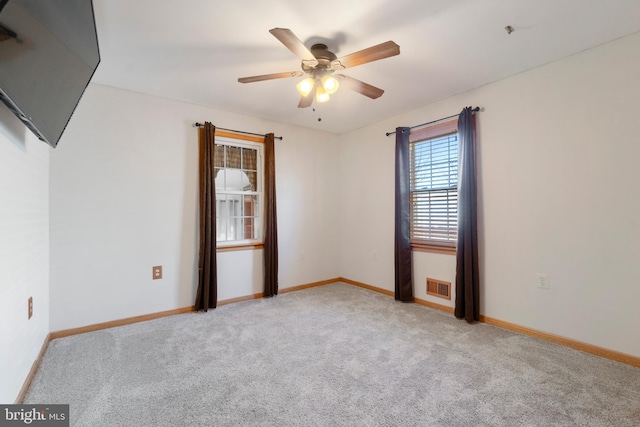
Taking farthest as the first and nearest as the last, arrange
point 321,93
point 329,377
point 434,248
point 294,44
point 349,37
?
1. point 434,248
2. point 321,93
3. point 349,37
4. point 329,377
5. point 294,44

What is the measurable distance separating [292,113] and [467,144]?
6.96ft

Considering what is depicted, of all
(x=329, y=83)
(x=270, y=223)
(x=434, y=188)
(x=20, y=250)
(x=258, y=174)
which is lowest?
(x=20, y=250)

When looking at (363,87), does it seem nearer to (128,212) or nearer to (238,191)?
(238,191)

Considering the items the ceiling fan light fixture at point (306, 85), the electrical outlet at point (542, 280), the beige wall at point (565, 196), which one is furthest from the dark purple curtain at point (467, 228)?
the ceiling fan light fixture at point (306, 85)

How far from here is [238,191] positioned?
381 centimetres

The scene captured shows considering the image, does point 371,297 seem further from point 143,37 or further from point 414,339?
point 143,37

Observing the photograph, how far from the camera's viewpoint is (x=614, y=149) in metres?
2.19

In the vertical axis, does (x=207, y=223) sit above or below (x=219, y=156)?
below

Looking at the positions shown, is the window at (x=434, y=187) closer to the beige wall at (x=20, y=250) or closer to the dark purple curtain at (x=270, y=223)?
the dark purple curtain at (x=270, y=223)

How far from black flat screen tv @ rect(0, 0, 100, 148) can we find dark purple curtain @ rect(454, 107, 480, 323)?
10.3 feet

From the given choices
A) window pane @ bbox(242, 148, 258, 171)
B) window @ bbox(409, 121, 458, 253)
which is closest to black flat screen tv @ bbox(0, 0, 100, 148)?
window pane @ bbox(242, 148, 258, 171)

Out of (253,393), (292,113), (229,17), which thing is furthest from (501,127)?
(253,393)

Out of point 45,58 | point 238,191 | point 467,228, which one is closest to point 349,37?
point 45,58

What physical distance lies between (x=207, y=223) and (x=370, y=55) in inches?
96.5
